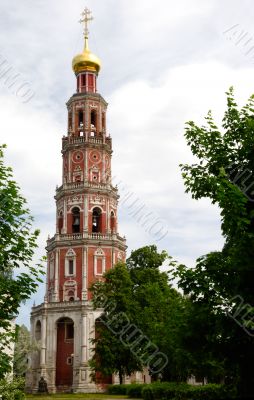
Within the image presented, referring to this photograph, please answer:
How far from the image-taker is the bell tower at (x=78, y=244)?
54844mm

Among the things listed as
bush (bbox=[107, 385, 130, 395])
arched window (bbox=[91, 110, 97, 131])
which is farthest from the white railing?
bush (bbox=[107, 385, 130, 395])

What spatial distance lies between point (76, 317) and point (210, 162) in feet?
143

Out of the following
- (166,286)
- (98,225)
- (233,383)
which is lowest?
(233,383)

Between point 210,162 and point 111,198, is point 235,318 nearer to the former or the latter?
point 210,162

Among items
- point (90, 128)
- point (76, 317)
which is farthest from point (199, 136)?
point (90, 128)

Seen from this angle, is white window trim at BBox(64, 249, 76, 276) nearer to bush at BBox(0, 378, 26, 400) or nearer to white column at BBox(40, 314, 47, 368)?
white column at BBox(40, 314, 47, 368)

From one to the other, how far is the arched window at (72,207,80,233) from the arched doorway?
32.2 feet

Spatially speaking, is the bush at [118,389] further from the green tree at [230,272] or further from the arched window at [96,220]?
the green tree at [230,272]

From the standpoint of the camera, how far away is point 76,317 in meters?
55.4

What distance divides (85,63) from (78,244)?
74.5 feet

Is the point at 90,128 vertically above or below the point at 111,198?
above

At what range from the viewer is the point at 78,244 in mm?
58031

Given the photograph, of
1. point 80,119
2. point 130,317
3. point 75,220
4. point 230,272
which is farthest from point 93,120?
point 230,272

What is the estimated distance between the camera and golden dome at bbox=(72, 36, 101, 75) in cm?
6600
